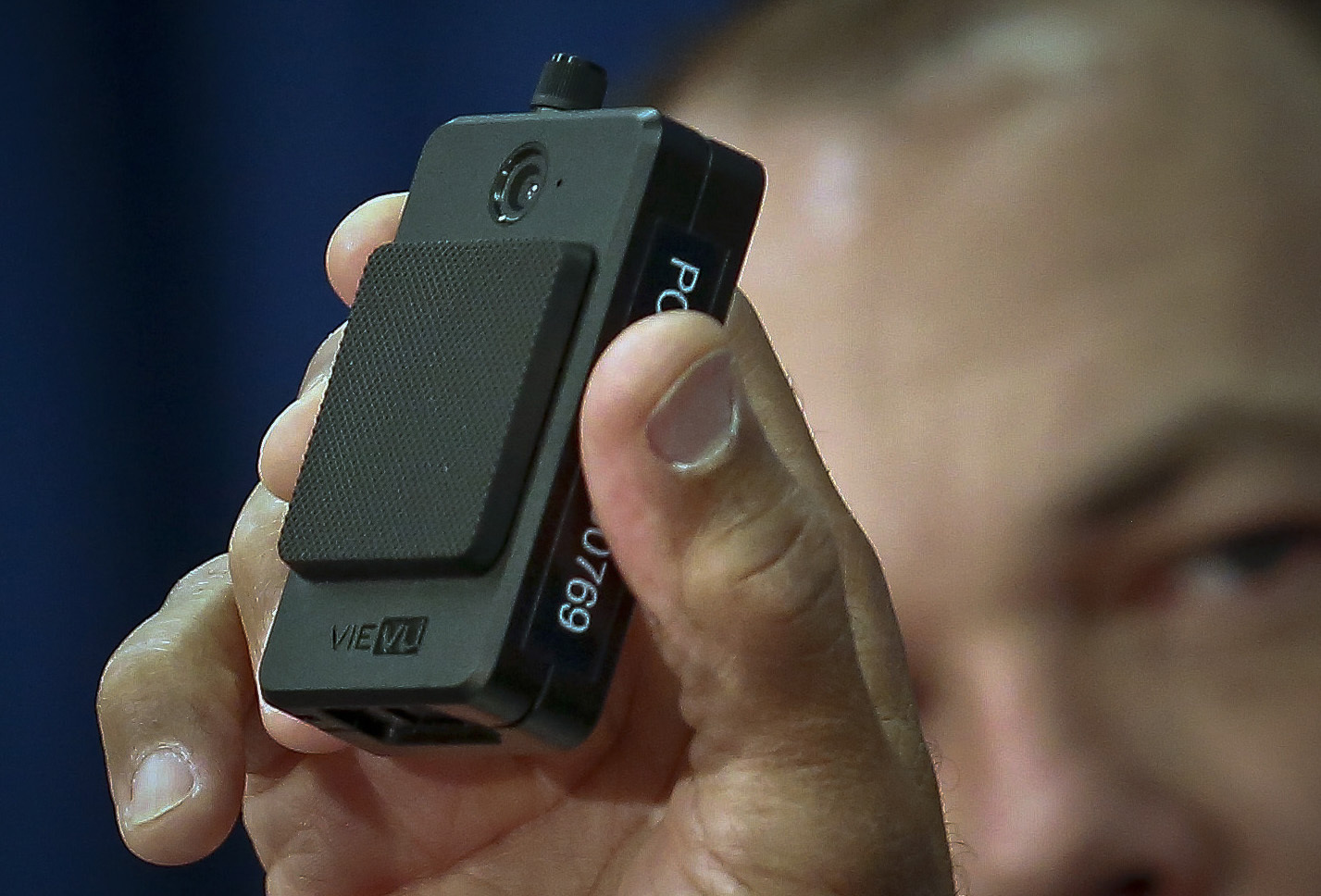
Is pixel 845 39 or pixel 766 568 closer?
pixel 766 568

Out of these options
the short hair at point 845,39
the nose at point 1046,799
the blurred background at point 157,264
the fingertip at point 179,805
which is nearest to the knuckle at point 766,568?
the fingertip at point 179,805

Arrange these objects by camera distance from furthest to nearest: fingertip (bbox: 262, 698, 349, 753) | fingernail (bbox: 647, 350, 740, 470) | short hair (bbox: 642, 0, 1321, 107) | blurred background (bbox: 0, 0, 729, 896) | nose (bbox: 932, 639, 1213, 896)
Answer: blurred background (bbox: 0, 0, 729, 896)
short hair (bbox: 642, 0, 1321, 107)
nose (bbox: 932, 639, 1213, 896)
fingertip (bbox: 262, 698, 349, 753)
fingernail (bbox: 647, 350, 740, 470)

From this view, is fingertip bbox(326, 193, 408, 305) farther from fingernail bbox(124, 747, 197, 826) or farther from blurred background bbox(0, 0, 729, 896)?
blurred background bbox(0, 0, 729, 896)

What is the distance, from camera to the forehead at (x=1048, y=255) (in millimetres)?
862

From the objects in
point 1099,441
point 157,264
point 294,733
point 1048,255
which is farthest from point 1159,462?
point 157,264

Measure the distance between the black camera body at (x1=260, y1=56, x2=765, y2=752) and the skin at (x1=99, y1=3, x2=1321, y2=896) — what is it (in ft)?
0.29

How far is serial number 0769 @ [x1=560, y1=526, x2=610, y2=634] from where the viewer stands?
42 cm

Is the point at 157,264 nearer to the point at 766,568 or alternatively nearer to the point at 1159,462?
the point at 1159,462

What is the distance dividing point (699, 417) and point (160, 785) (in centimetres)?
28

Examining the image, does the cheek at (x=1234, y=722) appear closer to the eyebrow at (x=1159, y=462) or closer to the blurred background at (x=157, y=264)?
the eyebrow at (x=1159, y=462)

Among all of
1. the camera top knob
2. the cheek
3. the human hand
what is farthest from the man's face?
the camera top knob

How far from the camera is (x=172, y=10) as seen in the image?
126 centimetres

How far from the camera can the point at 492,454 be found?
42 cm

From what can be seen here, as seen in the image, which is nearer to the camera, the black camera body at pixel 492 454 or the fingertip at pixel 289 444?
the black camera body at pixel 492 454
